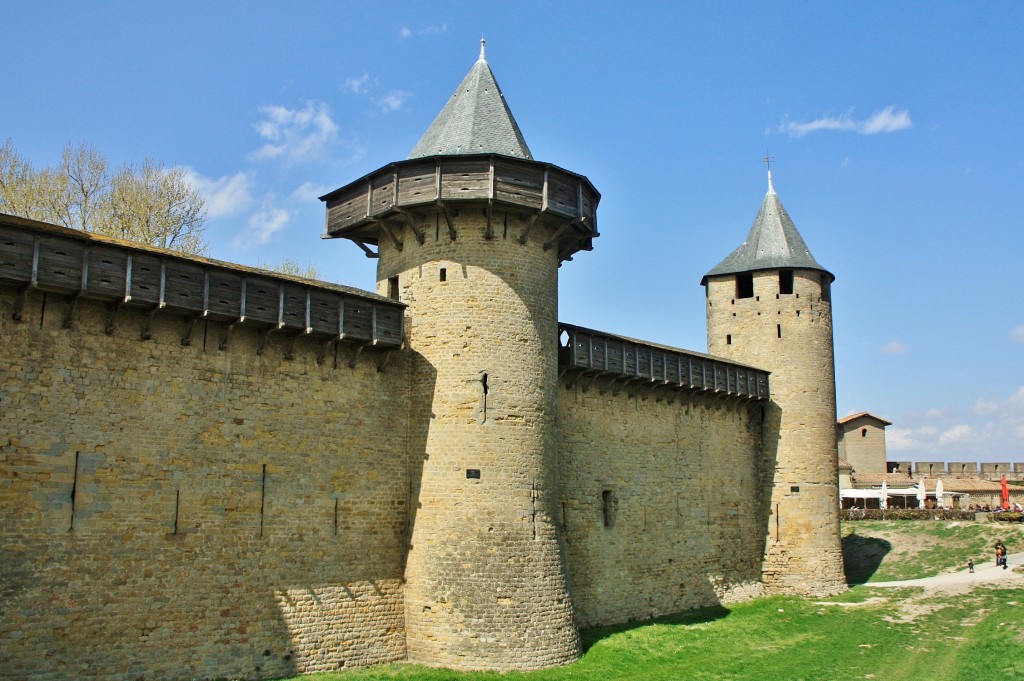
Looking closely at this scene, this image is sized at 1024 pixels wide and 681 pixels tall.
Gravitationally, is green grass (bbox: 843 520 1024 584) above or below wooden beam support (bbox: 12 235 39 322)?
below

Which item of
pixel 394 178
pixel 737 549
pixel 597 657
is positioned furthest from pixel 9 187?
pixel 737 549

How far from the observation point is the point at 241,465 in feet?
44.9

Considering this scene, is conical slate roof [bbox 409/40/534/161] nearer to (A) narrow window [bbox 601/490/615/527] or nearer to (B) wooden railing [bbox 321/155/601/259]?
(B) wooden railing [bbox 321/155/601/259]

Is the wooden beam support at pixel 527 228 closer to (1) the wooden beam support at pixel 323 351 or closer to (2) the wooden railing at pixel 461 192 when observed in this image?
(2) the wooden railing at pixel 461 192

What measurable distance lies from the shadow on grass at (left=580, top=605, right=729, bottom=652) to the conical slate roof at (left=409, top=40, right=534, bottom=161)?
9.70 metres

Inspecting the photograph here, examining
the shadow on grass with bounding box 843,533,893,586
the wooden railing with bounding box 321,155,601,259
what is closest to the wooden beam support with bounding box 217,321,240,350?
the wooden railing with bounding box 321,155,601,259

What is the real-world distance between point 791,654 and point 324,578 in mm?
9571

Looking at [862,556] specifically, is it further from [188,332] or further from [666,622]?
[188,332]

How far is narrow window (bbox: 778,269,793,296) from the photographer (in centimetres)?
2583

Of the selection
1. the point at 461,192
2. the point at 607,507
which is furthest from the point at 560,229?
the point at 607,507

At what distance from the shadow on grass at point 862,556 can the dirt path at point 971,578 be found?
1473mm

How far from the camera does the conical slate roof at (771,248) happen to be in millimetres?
25859

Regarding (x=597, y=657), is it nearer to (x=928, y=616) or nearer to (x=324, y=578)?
(x=324, y=578)

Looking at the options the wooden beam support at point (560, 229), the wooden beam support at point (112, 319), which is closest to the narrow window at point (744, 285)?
the wooden beam support at point (560, 229)
